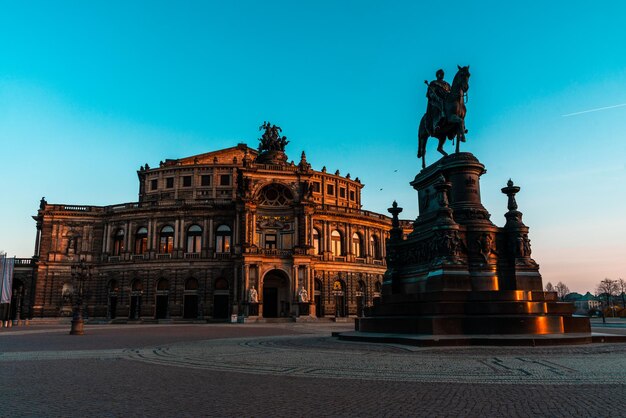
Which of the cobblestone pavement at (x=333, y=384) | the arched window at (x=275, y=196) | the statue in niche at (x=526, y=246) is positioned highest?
the arched window at (x=275, y=196)

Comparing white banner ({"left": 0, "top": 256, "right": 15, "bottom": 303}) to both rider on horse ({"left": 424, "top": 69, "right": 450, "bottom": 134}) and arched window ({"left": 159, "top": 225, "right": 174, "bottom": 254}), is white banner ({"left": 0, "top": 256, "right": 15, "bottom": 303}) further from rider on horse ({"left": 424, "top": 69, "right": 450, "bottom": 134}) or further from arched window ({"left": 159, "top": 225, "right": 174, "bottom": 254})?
rider on horse ({"left": 424, "top": 69, "right": 450, "bottom": 134})

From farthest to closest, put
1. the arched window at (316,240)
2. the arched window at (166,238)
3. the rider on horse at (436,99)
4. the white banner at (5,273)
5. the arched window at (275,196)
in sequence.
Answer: the arched window at (316,240)
the arched window at (166,238)
the arched window at (275,196)
the white banner at (5,273)
the rider on horse at (436,99)

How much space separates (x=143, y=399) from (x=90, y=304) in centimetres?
5768

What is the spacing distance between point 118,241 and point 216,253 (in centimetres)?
1349

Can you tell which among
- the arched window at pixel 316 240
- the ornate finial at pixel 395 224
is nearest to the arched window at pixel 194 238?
the arched window at pixel 316 240

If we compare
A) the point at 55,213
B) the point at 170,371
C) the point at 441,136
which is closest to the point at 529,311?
the point at 441,136

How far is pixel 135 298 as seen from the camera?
2308 inches

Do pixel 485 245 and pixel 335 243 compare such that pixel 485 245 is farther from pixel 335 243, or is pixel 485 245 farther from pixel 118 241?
pixel 118 241

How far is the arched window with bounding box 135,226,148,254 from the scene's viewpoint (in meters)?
60.4

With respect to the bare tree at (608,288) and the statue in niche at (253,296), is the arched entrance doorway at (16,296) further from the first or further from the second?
the bare tree at (608,288)

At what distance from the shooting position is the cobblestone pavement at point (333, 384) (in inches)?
250

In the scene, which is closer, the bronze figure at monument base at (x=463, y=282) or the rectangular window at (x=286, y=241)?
the bronze figure at monument base at (x=463, y=282)

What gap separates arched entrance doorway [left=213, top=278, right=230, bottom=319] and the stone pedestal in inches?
1594

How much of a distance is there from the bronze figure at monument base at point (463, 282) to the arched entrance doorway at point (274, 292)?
3863 cm
